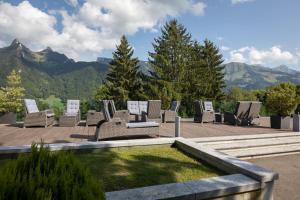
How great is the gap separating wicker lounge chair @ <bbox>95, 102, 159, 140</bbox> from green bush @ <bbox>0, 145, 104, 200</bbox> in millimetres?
4072

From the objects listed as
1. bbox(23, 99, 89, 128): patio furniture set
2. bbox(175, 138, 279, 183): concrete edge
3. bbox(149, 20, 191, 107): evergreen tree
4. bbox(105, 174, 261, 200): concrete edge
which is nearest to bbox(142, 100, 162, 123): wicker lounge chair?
bbox(23, 99, 89, 128): patio furniture set

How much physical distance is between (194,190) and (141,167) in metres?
1.45

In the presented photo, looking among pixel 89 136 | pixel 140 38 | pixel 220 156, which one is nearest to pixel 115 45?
pixel 140 38

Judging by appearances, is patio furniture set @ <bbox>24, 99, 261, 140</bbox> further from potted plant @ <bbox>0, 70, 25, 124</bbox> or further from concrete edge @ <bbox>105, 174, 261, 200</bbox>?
concrete edge @ <bbox>105, 174, 261, 200</bbox>

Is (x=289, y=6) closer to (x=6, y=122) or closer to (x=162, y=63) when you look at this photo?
(x=6, y=122)

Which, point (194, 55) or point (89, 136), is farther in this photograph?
point (194, 55)

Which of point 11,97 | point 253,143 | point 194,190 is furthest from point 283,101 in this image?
point 11,97

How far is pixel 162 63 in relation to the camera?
33.2 m

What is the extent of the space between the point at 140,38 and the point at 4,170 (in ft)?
98.5

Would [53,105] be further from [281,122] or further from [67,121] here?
[281,122]

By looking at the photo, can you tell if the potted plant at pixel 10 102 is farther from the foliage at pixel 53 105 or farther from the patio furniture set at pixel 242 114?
the patio furniture set at pixel 242 114

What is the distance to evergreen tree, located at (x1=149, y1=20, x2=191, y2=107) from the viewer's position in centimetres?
3300

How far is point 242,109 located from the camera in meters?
10.3

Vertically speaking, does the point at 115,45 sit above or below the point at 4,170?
above
